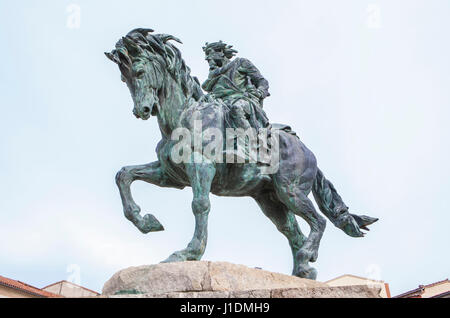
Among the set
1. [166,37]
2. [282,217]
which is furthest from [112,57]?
[282,217]

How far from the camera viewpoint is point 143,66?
633 cm

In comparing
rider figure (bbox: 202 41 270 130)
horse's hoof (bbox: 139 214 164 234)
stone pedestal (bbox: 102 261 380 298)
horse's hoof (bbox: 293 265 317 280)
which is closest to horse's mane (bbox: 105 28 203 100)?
rider figure (bbox: 202 41 270 130)

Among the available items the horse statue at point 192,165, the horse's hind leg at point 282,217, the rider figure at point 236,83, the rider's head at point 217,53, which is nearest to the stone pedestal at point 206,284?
the horse statue at point 192,165

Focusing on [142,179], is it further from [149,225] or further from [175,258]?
[175,258]

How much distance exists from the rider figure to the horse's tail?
119 cm

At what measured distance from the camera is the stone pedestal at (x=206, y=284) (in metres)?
4.59

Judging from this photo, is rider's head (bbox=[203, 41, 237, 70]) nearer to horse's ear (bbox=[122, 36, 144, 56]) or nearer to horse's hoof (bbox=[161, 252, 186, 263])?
horse's ear (bbox=[122, 36, 144, 56])

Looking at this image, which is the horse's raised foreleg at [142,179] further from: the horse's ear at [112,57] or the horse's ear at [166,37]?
the horse's ear at [166,37]

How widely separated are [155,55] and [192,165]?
4.86 feet

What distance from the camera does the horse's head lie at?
6.23 meters
